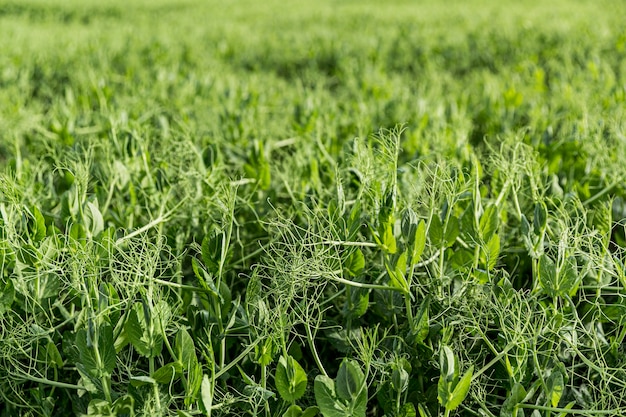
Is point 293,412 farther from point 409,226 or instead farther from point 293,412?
point 409,226

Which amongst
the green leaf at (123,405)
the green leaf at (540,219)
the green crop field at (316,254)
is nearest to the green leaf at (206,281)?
the green crop field at (316,254)

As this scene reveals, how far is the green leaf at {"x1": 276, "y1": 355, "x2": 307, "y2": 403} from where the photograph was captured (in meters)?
1.18

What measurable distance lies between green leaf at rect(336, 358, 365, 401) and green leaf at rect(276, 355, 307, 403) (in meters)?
0.11

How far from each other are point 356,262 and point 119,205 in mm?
875

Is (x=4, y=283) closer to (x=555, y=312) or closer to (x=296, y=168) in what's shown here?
(x=296, y=168)

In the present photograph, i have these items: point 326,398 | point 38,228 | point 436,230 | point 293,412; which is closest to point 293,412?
point 293,412

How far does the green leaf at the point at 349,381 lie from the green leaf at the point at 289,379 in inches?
4.2

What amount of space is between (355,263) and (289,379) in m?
0.32

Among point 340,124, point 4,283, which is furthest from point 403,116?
point 4,283

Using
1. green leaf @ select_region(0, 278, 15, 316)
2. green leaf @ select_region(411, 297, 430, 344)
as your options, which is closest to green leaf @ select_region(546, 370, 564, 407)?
green leaf @ select_region(411, 297, 430, 344)

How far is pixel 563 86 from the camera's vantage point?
344 cm

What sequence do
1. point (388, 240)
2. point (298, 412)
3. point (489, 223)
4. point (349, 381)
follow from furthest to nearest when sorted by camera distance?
point (489, 223) < point (388, 240) < point (298, 412) < point (349, 381)

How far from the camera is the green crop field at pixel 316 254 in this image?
1217mm

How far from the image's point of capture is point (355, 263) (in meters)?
1.38
